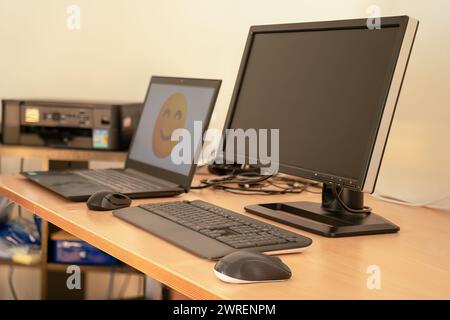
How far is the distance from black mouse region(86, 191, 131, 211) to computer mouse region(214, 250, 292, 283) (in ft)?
1.79

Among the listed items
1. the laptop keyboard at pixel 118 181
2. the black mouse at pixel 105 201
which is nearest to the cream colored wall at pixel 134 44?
the laptop keyboard at pixel 118 181

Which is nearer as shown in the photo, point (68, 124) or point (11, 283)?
point (68, 124)

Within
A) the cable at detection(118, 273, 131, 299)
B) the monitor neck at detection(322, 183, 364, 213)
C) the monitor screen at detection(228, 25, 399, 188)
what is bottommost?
the cable at detection(118, 273, 131, 299)

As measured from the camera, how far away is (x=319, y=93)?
4.98 ft

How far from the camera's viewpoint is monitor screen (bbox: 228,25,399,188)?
4.51ft

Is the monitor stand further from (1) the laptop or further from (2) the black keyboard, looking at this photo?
(1) the laptop

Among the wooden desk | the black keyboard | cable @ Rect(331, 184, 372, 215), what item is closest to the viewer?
the wooden desk

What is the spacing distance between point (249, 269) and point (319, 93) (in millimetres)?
595

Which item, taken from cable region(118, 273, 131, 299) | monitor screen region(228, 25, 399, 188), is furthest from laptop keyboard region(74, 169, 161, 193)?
cable region(118, 273, 131, 299)

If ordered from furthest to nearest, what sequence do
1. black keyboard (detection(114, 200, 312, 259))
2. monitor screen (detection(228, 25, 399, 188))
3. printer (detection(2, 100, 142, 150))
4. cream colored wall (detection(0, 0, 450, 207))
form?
1. printer (detection(2, 100, 142, 150))
2. cream colored wall (detection(0, 0, 450, 207))
3. monitor screen (detection(228, 25, 399, 188))
4. black keyboard (detection(114, 200, 312, 259))

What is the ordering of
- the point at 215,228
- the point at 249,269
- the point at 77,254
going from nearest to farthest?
1. the point at 249,269
2. the point at 215,228
3. the point at 77,254

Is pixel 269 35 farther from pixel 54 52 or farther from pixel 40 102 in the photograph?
pixel 54 52

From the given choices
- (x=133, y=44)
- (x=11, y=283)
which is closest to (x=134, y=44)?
(x=133, y=44)

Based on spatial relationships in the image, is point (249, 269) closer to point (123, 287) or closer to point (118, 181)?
point (118, 181)
